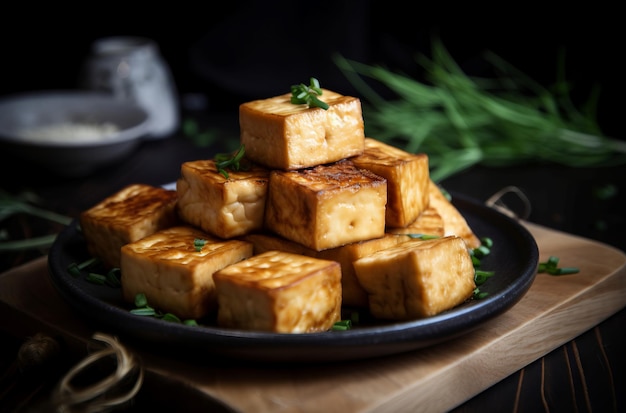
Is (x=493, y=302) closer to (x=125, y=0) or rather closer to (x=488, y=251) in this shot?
(x=488, y=251)

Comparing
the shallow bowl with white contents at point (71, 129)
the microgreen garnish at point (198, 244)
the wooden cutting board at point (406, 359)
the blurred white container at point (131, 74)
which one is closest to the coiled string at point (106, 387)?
the wooden cutting board at point (406, 359)

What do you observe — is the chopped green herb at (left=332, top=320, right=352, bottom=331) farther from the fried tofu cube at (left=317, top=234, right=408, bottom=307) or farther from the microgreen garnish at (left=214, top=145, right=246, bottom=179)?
the microgreen garnish at (left=214, top=145, right=246, bottom=179)

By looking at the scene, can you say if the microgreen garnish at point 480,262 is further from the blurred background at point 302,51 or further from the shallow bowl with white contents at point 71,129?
the shallow bowl with white contents at point 71,129

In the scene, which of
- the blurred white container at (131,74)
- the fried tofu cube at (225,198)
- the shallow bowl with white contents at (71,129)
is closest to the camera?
the fried tofu cube at (225,198)

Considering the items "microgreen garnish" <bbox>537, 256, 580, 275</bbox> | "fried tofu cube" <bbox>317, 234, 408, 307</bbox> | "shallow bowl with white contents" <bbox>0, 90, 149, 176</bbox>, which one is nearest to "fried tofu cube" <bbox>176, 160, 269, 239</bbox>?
"fried tofu cube" <bbox>317, 234, 408, 307</bbox>

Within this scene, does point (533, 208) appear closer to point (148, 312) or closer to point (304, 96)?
point (304, 96)

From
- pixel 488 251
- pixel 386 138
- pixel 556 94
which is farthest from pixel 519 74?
pixel 488 251
